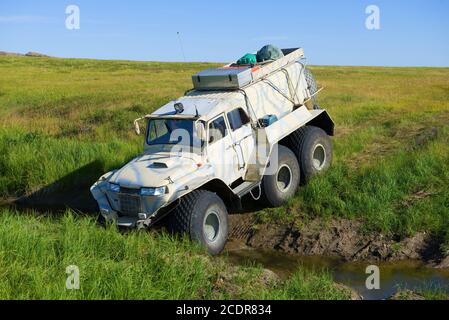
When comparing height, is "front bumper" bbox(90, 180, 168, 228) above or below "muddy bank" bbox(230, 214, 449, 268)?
above

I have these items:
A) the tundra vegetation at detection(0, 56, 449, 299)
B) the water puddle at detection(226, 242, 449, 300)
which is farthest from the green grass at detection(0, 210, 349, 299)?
the water puddle at detection(226, 242, 449, 300)

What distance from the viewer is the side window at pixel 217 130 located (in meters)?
8.21

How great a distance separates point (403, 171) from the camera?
962 cm

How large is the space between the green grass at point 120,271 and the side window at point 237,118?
8.33ft

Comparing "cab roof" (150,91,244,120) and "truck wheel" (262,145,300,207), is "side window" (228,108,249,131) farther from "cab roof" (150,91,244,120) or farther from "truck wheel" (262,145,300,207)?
"truck wheel" (262,145,300,207)

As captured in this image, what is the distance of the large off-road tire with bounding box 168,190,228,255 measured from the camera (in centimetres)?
727

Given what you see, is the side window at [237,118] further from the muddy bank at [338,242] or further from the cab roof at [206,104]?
the muddy bank at [338,242]

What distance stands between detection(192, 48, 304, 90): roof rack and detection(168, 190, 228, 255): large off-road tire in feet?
7.60

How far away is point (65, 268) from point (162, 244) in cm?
159

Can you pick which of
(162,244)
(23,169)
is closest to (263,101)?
(162,244)

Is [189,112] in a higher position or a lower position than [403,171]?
higher

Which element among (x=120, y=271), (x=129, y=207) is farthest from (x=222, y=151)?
(x=120, y=271)

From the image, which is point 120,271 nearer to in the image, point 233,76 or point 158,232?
point 158,232
